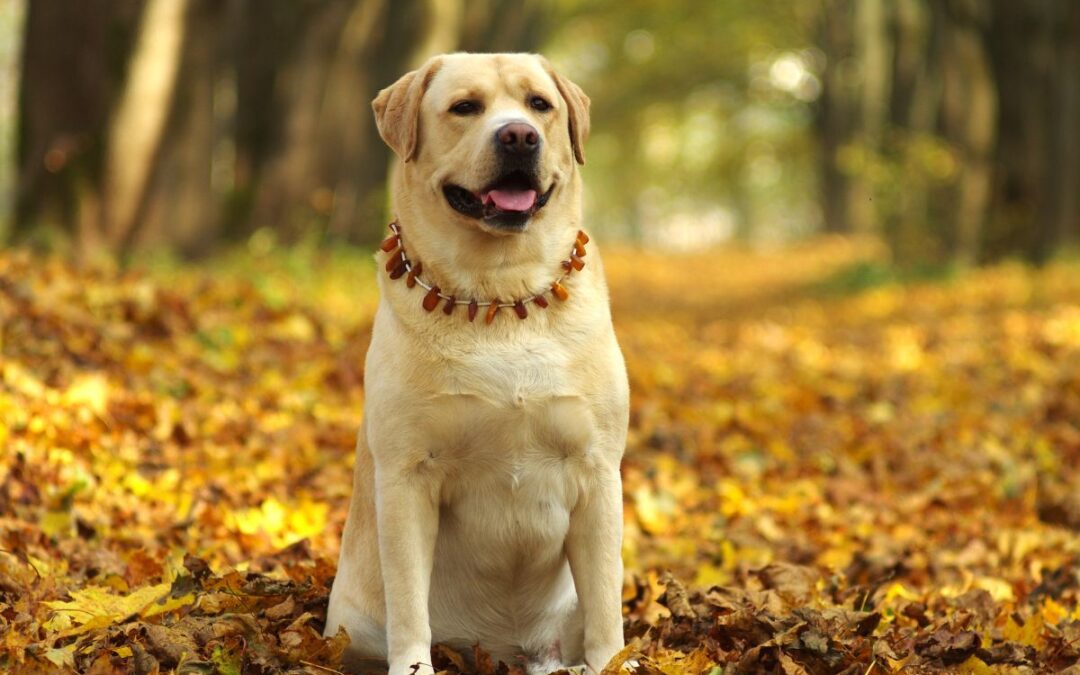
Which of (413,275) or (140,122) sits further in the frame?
(140,122)

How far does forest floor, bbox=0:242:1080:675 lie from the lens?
155 inches

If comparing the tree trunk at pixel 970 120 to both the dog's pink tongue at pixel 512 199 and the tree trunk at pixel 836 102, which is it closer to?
the dog's pink tongue at pixel 512 199

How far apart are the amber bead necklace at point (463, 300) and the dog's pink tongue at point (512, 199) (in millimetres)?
261

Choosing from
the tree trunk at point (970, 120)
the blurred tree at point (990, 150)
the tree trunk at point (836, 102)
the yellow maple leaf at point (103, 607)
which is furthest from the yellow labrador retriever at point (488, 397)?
the tree trunk at point (836, 102)

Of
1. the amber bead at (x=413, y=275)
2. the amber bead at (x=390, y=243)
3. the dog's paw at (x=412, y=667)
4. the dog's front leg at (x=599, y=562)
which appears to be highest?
the amber bead at (x=390, y=243)

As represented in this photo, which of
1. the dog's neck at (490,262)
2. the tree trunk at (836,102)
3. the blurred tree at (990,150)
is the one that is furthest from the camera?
the tree trunk at (836,102)

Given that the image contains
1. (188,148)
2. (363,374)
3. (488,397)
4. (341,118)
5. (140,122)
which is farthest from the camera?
(341,118)

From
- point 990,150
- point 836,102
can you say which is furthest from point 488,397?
point 836,102

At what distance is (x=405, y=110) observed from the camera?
388 cm

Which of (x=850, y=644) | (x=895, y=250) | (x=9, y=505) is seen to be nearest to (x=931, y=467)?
Answer: (x=850, y=644)

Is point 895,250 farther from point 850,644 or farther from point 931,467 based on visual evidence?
point 850,644

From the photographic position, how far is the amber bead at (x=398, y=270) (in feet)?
12.8

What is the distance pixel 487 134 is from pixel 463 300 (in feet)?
1.60

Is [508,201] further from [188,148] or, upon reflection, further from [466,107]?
[188,148]
